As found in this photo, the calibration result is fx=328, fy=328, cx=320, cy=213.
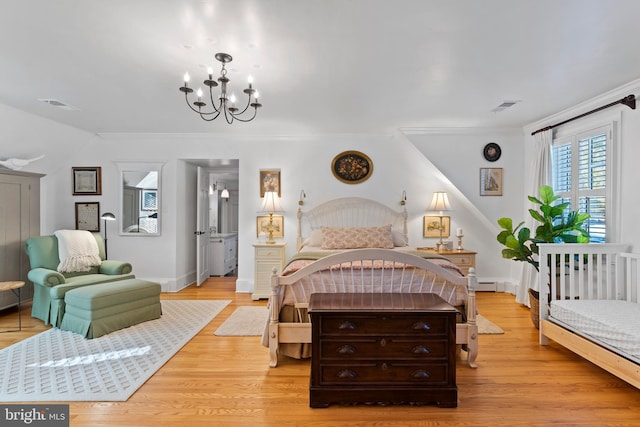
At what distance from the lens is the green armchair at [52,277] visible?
11.5 ft

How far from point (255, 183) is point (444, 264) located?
328 cm

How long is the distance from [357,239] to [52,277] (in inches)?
139

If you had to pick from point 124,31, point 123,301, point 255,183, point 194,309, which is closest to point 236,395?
point 123,301

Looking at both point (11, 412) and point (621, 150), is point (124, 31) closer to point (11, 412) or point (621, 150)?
point (11, 412)

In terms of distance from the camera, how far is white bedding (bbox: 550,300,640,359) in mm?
2311

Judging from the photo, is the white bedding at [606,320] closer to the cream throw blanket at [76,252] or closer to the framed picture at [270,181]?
the framed picture at [270,181]

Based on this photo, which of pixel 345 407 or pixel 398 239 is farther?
pixel 398 239

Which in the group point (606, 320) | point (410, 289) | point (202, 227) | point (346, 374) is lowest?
point (346, 374)

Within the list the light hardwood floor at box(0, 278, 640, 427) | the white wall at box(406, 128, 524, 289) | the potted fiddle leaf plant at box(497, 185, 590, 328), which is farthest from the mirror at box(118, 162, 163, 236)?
the potted fiddle leaf plant at box(497, 185, 590, 328)

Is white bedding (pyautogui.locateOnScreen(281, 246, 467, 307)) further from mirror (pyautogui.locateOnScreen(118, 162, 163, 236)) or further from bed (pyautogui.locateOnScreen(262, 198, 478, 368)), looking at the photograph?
mirror (pyautogui.locateOnScreen(118, 162, 163, 236))

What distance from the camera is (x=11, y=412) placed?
6.75 feet

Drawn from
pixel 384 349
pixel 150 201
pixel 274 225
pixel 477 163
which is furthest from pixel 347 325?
Answer: pixel 150 201

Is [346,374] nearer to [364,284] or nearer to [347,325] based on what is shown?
[347,325]

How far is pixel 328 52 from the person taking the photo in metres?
2.58
